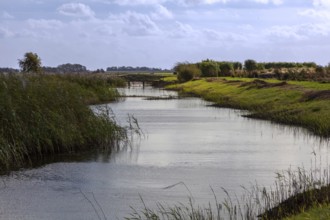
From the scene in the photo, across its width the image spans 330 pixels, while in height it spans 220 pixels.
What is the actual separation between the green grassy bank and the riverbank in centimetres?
1162

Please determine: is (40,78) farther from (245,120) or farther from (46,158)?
(245,120)

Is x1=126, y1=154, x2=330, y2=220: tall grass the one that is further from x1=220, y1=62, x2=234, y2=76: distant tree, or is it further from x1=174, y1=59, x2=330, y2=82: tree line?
x1=220, y1=62, x2=234, y2=76: distant tree

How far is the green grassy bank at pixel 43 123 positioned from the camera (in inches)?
870

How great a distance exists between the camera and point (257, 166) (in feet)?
73.3

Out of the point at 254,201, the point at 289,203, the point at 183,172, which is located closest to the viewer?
the point at 289,203

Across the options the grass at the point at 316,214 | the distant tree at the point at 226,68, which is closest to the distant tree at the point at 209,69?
the distant tree at the point at 226,68

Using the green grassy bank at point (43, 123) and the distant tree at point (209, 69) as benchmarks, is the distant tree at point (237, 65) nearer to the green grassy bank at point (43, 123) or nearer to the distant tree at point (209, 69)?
the distant tree at point (209, 69)

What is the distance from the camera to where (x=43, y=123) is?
23312mm

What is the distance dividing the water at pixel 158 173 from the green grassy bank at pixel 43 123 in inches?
40.5

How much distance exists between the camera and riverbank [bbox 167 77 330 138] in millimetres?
34812

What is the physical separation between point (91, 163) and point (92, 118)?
390 centimetres

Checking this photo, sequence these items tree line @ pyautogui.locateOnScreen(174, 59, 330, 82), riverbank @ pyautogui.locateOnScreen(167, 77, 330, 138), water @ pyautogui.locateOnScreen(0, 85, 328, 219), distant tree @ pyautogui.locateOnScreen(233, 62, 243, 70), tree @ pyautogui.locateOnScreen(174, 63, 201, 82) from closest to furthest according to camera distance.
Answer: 1. water @ pyautogui.locateOnScreen(0, 85, 328, 219)
2. riverbank @ pyautogui.locateOnScreen(167, 77, 330, 138)
3. tree line @ pyautogui.locateOnScreen(174, 59, 330, 82)
4. tree @ pyautogui.locateOnScreen(174, 63, 201, 82)
5. distant tree @ pyautogui.locateOnScreen(233, 62, 243, 70)

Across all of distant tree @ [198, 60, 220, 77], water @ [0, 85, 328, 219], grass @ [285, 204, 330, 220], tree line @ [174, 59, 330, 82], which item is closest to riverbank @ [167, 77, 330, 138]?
water @ [0, 85, 328, 219]

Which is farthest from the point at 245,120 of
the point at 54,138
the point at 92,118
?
the point at 54,138
